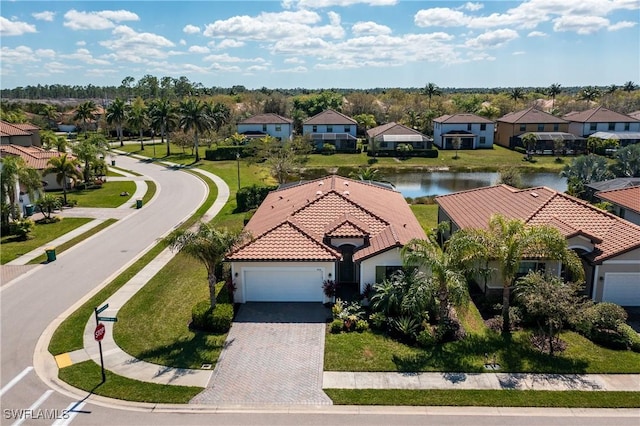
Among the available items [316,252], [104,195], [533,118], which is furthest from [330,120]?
[316,252]

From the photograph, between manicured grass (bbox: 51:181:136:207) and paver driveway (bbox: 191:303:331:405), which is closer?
paver driveway (bbox: 191:303:331:405)

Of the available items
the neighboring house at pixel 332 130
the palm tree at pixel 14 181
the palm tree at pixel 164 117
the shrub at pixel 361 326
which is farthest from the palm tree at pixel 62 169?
the neighboring house at pixel 332 130

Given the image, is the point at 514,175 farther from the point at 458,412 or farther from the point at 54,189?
the point at 54,189

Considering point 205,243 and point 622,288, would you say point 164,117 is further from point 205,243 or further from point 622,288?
point 622,288

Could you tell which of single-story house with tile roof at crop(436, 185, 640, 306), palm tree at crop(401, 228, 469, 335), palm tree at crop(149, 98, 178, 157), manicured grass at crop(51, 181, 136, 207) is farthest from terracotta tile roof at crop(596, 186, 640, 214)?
palm tree at crop(149, 98, 178, 157)

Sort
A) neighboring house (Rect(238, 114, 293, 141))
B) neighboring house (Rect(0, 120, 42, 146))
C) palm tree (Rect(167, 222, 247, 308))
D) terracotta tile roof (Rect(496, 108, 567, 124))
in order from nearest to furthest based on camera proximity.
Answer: palm tree (Rect(167, 222, 247, 308)) < neighboring house (Rect(0, 120, 42, 146)) < terracotta tile roof (Rect(496, 108, 567, 124)) < neighboring house (Rect(238, 114, 293, 141))

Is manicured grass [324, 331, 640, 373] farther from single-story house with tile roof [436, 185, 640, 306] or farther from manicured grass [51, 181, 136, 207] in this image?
manicured grass [51, 181, 136, 207]
